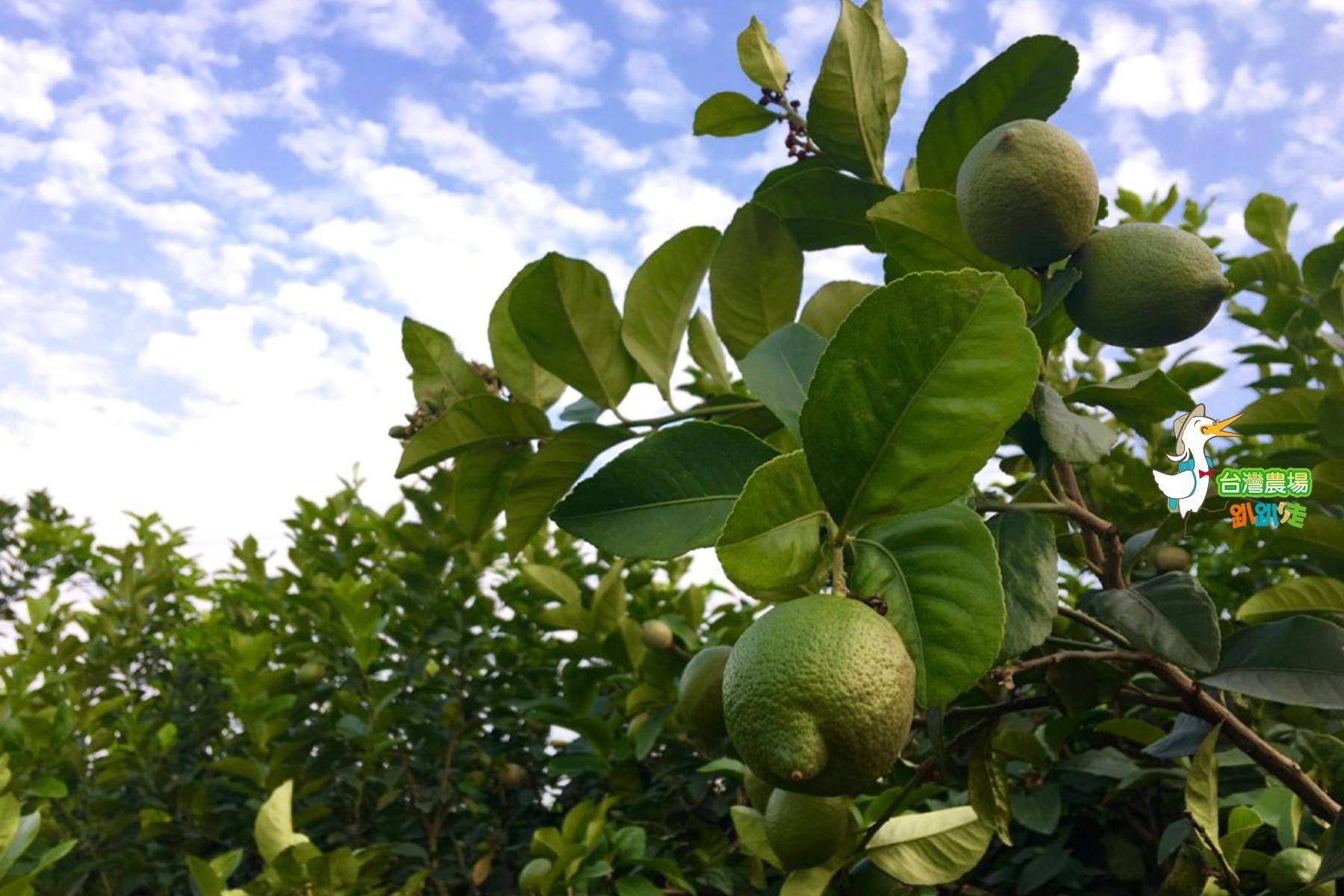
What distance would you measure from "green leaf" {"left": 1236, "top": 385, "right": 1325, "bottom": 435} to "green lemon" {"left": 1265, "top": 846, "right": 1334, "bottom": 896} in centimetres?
73

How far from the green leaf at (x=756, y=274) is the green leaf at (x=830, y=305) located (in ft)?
0.08

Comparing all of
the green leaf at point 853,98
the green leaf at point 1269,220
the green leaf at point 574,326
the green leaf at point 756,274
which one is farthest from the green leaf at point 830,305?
the green leaf at point 1269,220

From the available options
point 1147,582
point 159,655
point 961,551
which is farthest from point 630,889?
point 159,655

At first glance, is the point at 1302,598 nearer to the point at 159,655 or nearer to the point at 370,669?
the point at 370,669

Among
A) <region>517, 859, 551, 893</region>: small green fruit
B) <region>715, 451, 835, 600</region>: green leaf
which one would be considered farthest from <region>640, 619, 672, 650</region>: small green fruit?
<region>715, 451, 835, 600</region>: green leaf

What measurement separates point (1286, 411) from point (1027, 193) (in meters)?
0.99

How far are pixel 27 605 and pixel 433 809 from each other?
165 centimetres

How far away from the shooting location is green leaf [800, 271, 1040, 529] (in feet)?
2.31

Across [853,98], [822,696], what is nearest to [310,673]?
[853,98]

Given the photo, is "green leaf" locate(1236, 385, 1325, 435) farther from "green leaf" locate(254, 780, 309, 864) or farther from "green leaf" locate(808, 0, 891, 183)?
"green leaf" locate(254, 780, 309, 864)

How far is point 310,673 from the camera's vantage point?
2.94m

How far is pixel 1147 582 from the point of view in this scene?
3.62 feet

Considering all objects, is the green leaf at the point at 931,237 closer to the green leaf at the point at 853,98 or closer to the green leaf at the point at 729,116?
the green leaf at the point at 853,98

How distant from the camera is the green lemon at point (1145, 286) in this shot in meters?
1.02
